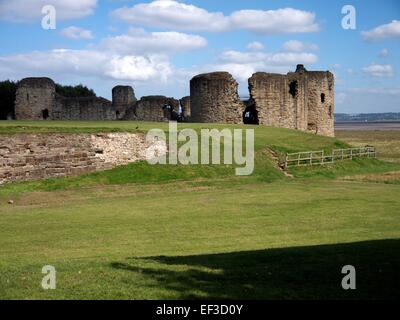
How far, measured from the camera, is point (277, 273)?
804cm

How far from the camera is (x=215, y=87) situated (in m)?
41.8

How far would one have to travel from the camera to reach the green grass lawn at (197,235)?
754 cm

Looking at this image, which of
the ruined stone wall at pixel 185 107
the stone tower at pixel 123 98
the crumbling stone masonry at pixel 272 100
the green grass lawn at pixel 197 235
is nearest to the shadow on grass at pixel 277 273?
the green grass lawn at pixel 197 235

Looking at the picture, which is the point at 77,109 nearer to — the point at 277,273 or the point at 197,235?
the point at 197,235

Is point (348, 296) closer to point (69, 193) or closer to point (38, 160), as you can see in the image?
point (69, 193)

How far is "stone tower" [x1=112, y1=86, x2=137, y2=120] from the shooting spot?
46875 mm

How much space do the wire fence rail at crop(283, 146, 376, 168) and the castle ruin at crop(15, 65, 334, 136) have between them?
357 inches

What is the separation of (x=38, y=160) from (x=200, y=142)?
9.71m

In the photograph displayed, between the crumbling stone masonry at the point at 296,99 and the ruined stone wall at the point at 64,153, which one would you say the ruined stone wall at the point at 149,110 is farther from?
the ruined stone wall at the point at 64,153

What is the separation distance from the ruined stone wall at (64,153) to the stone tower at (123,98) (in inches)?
762

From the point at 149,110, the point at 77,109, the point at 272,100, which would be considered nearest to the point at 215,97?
the point at 272,100

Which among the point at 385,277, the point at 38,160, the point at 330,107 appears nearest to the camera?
the point at 385,277
